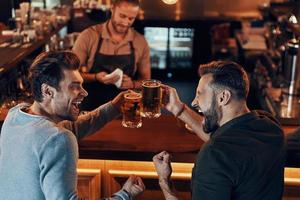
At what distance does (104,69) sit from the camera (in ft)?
14.0

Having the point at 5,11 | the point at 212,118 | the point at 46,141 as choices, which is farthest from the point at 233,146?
the point at 5,11

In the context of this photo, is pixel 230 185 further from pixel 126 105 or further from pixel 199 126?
pixel 126 105

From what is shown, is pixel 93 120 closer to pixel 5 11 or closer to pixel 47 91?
pixel 47 91

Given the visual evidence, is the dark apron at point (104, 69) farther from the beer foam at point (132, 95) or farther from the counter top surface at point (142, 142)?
the beer foam at point (132, 95)

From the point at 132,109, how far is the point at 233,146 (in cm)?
94

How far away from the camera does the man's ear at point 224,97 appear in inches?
82.4

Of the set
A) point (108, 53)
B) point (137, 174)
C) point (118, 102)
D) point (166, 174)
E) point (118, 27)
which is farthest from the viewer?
point (108, 53)

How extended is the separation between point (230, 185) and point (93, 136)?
115 cm

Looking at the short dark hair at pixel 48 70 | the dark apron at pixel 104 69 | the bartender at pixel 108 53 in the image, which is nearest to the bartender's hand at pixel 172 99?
the short dark hair at pixel 48 70

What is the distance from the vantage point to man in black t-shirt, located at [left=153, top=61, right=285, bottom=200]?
1944 mm

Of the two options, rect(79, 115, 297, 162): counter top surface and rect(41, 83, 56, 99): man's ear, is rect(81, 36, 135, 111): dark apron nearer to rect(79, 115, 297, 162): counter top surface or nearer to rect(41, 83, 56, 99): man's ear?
rect(79, 115, 297, 162): counter top surface

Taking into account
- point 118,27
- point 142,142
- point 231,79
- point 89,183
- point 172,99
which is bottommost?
point 89,183

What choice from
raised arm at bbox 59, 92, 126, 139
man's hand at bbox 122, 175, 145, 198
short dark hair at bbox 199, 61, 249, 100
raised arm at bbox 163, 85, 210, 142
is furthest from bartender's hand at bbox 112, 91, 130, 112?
short dark hair at bbox 199, 61, 249, 100

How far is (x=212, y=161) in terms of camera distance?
6.41 ft
